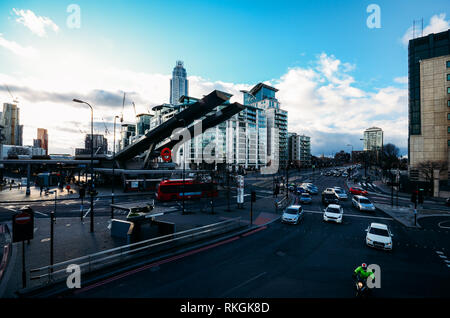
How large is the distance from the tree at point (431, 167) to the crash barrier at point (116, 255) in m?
41.1

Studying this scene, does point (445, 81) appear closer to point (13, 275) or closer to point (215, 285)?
point (215, 285)

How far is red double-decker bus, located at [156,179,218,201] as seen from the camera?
31.0m

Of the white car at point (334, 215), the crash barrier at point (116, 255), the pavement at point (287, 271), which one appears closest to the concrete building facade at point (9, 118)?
the crash barrier at point (116, 255)

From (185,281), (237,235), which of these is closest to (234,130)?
(237,235)

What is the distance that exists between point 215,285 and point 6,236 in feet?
54.0

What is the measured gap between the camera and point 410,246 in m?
14.0

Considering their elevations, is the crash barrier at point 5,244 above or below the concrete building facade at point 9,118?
below

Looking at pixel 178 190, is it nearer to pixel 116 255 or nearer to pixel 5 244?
pixel 5 244

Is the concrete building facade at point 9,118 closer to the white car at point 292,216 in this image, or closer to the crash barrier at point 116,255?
the crash barrier at point 116,255

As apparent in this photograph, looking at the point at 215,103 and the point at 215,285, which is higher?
the point at 215,103

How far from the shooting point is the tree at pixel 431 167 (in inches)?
1473

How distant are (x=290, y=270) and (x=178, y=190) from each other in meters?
24.2

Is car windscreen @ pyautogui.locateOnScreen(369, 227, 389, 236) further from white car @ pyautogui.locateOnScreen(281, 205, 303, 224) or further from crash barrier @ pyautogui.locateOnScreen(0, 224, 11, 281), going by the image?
crash barrier @ pyautogui.locateOnScreen(0, 224, 11, 281)

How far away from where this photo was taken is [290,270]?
1020 centimetres
